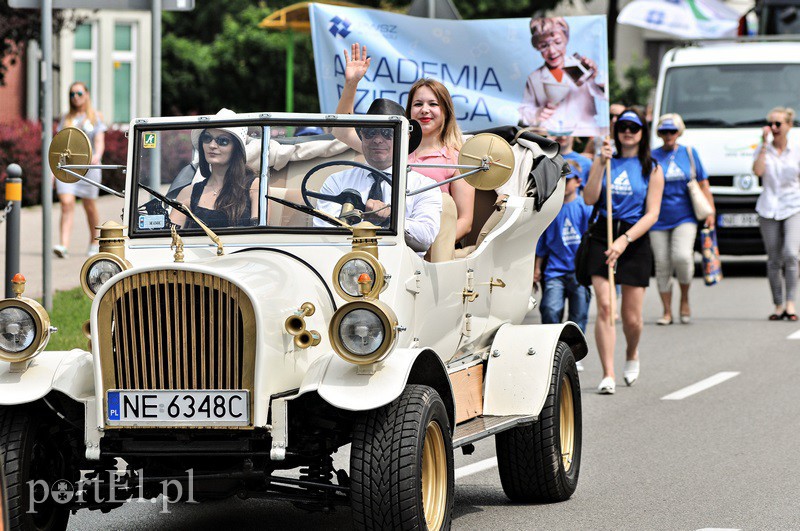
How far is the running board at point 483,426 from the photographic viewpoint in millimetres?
6734

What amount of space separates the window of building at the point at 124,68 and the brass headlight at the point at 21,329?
32916 millimetres

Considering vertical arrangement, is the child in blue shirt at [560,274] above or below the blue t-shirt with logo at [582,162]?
below

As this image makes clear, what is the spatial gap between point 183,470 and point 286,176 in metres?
1.46

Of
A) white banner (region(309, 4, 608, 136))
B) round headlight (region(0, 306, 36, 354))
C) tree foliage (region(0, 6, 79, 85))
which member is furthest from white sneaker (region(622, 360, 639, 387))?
tree foliage (region(0, 6, 79, 85))

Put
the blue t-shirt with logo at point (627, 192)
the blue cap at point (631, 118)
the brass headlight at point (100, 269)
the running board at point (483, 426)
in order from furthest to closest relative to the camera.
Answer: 1. the blue t-shirt with logo at point (627, 192)
2. the blue cap at point (631, 118)
3. the running board at point (483, 426)
4. the brass headlight at point (100, 269)

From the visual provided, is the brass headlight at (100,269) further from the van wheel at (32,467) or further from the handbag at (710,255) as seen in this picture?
the handbag at (710,255)

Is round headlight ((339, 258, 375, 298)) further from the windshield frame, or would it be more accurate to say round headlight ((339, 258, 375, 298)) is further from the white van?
the white van

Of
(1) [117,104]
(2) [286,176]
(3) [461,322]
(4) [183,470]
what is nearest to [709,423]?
(3) [461,322]

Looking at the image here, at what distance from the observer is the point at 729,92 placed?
20.3 metres

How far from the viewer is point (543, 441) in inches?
297

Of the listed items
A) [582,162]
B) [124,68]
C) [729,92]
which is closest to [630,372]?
[582,162]

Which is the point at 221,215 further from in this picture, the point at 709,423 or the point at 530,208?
the point at 709,423

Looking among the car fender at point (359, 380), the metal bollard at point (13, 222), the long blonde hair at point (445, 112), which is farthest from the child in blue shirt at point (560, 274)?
the car fender at point (359, 380)

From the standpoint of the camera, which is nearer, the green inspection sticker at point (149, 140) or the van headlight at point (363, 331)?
the van headlight at point (363, 331)
